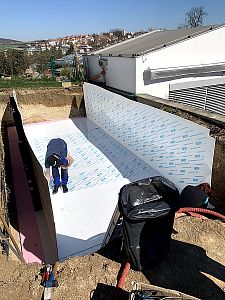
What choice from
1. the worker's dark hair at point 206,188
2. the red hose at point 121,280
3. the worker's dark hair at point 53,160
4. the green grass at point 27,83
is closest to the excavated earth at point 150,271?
the red hose at point 121,280

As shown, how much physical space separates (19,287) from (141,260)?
4.63 feet

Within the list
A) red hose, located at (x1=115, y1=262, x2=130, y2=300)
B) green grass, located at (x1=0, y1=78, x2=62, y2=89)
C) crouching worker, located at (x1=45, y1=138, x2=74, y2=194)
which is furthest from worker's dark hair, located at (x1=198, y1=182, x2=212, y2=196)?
green grass, located at (x1=0, y1=78, x2=62, y2=89)

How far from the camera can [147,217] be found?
2734 mm

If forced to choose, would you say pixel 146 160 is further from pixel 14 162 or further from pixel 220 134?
pixel 14 162

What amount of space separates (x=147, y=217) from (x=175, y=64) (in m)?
7.70

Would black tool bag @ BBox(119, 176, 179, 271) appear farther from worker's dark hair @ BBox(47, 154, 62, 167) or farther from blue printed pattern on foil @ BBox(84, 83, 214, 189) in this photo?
worker's dark hair @ BBox(47, 154, 62, 167)

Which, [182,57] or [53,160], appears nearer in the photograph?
[53,160]

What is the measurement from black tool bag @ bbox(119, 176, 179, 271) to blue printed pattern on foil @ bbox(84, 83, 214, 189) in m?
2.33

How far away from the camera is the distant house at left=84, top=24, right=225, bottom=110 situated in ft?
29.1

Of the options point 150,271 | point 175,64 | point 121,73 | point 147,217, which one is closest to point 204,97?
point 175,64

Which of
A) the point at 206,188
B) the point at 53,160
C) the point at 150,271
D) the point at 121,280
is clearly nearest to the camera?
the point at 121,280

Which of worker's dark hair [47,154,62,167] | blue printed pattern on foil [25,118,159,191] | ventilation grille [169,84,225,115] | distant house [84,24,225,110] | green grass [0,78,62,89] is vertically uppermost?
distant house [84,24,225,110]

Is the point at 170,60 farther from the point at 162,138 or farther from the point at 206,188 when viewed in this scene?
the point at 206,188

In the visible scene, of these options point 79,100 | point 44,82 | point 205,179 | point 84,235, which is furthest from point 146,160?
point 44,82
